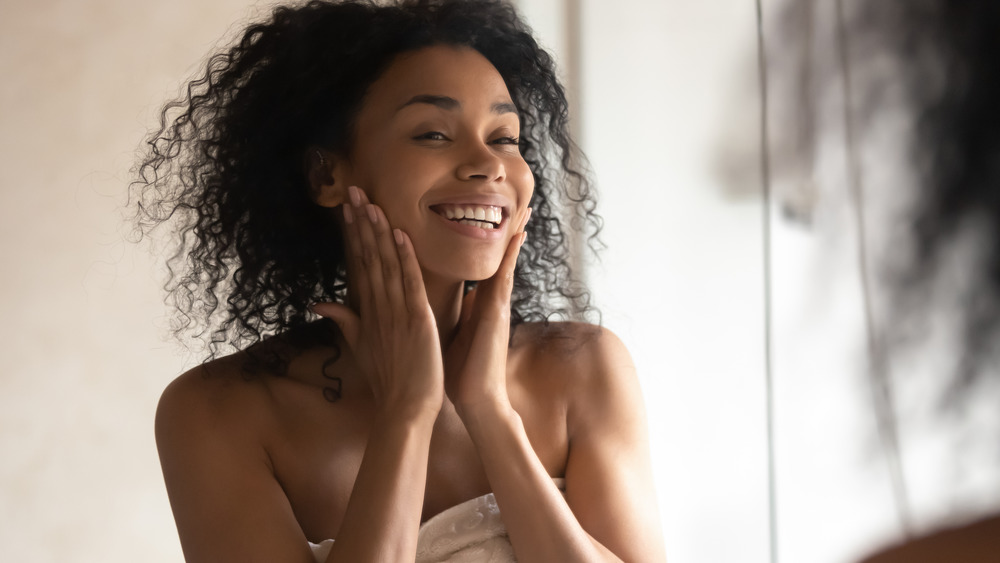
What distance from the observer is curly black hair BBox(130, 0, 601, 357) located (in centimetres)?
138

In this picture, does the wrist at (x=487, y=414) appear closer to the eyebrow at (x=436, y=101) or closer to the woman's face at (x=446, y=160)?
the woman's face at (x=446, y=160)

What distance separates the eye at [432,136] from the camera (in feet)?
4.28

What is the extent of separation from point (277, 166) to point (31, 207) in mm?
1024

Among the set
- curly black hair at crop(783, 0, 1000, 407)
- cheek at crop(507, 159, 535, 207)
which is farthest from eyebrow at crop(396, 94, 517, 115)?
curly black hair at crop(783, 0, 1000, 407)

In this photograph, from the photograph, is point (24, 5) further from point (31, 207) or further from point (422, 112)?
point (422, 112)

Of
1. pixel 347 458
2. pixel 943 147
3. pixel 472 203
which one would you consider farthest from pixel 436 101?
pixel 943 147

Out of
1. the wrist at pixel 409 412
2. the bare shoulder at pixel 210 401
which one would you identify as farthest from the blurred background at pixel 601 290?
the bare shoulder at pixel 210 401

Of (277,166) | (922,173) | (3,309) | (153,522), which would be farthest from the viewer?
(153,522)

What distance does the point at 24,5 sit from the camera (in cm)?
215

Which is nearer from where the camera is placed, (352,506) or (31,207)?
(352,506)

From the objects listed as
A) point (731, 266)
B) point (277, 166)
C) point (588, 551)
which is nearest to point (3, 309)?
point (277, 166)

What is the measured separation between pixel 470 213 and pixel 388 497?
16.1 inches

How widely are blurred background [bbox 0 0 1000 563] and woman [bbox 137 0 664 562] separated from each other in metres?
0.37

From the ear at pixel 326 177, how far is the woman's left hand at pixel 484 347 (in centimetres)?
26
